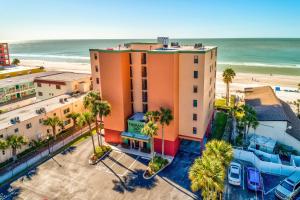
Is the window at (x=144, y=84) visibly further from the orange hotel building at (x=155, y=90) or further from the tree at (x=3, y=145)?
the tree at (x=3, y=145)

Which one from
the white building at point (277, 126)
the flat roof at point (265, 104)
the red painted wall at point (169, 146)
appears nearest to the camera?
the red painted wall at point (169, 146)

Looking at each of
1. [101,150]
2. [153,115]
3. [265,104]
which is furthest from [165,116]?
[265,104]

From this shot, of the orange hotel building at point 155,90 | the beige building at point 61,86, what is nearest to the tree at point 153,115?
the orange hotel building at point 155,90

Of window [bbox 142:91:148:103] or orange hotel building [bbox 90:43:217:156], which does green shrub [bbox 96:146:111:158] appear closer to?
orange hotel building [bbox 90:43:217:156]

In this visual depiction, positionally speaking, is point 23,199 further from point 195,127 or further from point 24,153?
point 195,127

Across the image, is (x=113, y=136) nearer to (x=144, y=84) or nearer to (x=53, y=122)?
(x=144, y=84)

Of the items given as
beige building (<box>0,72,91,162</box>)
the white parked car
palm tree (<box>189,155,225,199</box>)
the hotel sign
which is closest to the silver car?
the white parked car

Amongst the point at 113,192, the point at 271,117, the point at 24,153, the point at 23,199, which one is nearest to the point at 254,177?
the point at 271,117
